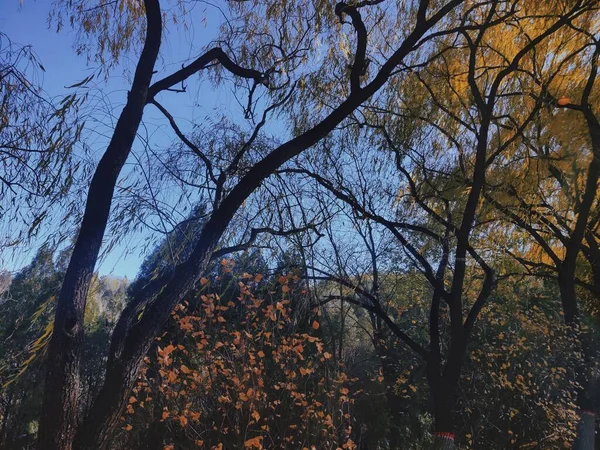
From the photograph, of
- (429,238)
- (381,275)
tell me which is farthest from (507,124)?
(381,275)

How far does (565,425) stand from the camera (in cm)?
646

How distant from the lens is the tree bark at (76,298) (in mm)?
2408

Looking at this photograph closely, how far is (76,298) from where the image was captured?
2547 mm

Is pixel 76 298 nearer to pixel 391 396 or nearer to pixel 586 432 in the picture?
pixel 586 432

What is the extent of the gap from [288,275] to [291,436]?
1.27 metres

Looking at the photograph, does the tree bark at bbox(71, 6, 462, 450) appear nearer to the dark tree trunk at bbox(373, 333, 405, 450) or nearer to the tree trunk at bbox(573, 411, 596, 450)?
the tree trunk at bbox(573, 411, 596, 450)

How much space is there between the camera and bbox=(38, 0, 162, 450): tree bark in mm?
2408

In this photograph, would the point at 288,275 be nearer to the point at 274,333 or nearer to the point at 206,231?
the point at 274,333

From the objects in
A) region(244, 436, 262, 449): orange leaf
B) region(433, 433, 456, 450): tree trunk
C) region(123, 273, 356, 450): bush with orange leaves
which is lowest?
region(433, 433, 456, 450): tree trunk

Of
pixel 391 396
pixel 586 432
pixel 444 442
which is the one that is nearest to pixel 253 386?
pixel 444 442

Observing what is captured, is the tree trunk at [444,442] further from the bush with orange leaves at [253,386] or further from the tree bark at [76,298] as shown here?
the tree bark at [76,298]

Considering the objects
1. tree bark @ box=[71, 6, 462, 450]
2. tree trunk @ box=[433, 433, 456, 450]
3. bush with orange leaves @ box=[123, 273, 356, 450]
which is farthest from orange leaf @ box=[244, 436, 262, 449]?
tree trunk @ box=[433, 433, 456, 450]

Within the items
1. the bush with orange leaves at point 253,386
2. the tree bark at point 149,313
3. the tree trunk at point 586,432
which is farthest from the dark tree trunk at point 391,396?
the tree bark at point 149,313

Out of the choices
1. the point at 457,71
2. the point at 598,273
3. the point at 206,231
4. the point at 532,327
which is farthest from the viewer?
the point at 532,327
